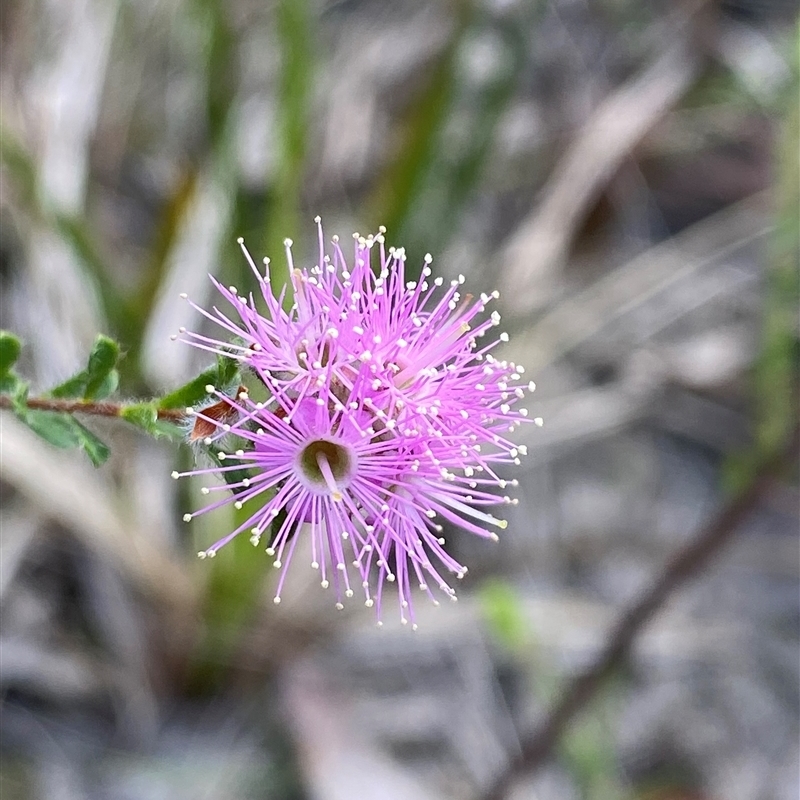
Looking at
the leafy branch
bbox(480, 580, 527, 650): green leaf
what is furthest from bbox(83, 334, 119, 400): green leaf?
bbox(480, 580, 527, 650): green leaf

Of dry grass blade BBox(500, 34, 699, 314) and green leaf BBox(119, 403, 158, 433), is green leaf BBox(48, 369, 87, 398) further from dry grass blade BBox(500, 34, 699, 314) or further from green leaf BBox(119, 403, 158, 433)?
dry grass blade BBox(500, 34, 699, 314)

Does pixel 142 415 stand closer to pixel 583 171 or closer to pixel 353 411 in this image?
pixel 353 411

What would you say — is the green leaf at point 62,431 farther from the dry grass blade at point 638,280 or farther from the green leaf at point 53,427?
the dry grass blade at point 638,280

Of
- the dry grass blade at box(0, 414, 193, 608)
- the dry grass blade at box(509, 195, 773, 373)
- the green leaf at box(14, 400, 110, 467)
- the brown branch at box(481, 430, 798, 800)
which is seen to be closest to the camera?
the green leaf at box(14, 400, 110, 467)

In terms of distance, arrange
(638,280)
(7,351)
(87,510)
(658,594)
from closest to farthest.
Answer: (7,351) < (658,594) < (87,510) < (638,280)

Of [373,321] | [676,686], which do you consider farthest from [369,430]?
[676,686]

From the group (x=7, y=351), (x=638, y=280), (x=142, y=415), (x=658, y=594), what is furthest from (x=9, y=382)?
(x=638, y=280)

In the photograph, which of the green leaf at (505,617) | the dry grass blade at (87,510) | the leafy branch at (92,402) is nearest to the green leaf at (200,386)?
the leafy branch at (92,402)
